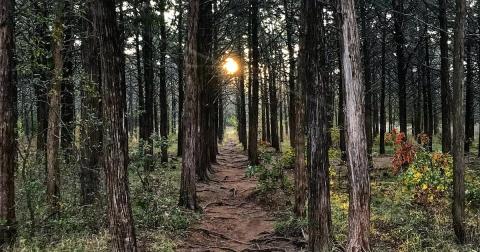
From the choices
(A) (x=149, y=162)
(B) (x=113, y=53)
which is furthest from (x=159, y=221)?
(B) (x=113, y=53)

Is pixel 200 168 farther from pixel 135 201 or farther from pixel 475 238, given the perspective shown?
pixel 475 238

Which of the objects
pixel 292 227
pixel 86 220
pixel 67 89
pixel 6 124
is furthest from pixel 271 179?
pixel 6 124

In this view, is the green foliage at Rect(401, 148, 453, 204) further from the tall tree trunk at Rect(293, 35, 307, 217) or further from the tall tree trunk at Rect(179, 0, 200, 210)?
the tall tree trunk at Rect(179, 0, 200, 210)

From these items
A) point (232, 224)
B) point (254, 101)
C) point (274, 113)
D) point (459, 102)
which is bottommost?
point (232, 224)

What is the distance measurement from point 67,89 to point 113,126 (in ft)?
24.4

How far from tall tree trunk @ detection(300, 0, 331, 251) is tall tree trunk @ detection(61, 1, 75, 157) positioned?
4999 millimetres

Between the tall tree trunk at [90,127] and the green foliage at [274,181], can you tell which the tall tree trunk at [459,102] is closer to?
the green foliage at [274,181]

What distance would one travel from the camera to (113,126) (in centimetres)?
642

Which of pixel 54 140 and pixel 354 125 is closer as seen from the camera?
pixel 354 125

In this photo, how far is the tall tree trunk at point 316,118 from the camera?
7406 millimetres

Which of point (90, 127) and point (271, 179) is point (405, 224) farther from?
point (90, 127)

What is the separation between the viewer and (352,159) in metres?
6.94

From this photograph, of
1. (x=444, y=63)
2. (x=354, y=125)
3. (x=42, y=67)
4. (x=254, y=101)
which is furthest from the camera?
(x=254, y=101)

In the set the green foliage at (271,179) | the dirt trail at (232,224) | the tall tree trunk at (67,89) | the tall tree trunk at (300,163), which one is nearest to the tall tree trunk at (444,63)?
the green foliage at (271,179)
